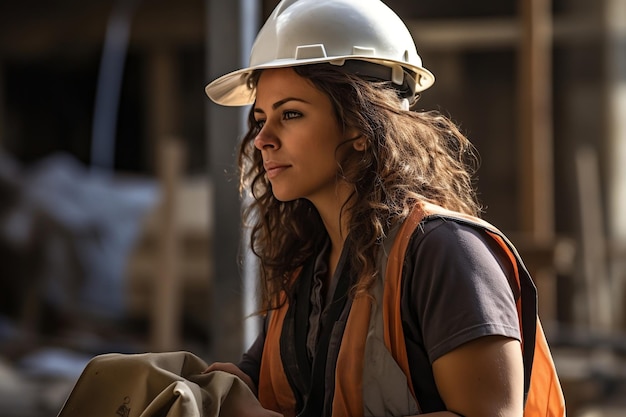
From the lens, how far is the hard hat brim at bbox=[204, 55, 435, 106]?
7.69ft

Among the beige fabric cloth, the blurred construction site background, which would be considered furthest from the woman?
the blurred construction site background

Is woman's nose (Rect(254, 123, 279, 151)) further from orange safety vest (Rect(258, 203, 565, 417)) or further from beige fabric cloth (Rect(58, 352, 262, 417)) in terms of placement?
beige fabric cloth (Rect(58, 352, 262, 417))

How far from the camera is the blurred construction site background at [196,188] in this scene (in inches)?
263

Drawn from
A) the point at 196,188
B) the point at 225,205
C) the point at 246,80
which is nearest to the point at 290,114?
the point at 246,80

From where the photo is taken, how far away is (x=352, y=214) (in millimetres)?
2334

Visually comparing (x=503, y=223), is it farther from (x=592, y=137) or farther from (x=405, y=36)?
(x=405, y=36)

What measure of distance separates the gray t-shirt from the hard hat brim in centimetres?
44

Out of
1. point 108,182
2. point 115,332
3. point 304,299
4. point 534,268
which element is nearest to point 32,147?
point 108,182

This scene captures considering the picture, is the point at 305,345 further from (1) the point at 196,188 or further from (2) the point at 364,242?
(1) the point at 196,188

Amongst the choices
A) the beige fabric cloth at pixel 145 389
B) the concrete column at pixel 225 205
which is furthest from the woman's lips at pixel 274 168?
the concrete column at pixel 225 205

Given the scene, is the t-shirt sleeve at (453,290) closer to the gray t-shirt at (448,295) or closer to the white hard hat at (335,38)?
the gray t-shirt at (448,295)

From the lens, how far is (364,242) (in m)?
2.25

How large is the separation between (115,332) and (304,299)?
632cm

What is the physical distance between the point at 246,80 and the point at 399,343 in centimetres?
87
